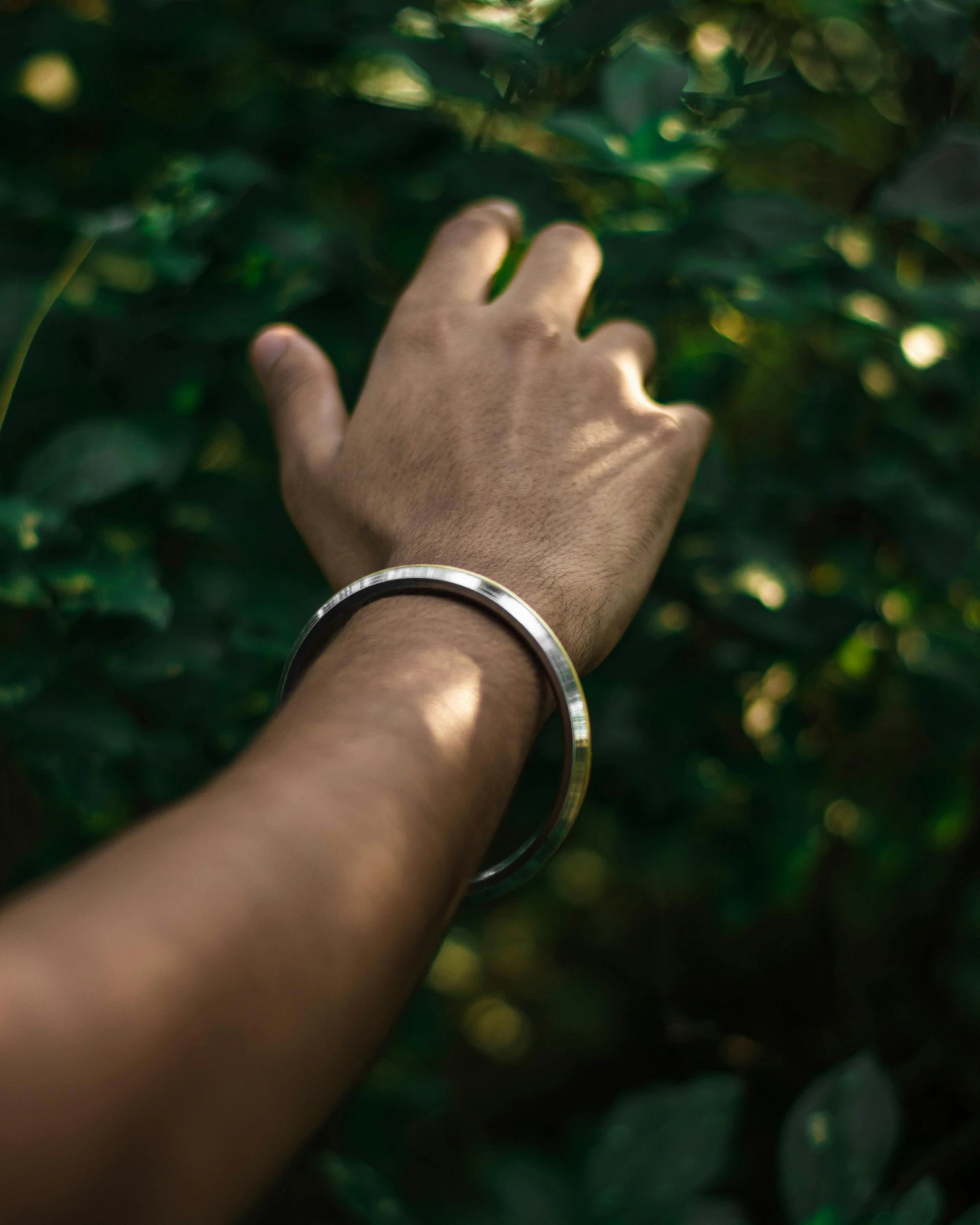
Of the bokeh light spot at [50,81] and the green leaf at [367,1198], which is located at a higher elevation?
the bokeh light spot at [50,81]

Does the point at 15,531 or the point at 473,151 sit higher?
the point at 473,151

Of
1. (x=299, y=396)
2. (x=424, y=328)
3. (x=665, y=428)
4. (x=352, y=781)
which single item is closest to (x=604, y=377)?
(x=665, y=428)

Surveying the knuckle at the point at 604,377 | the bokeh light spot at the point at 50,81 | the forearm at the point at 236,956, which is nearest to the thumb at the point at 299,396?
the knuckle at the point at 604,377

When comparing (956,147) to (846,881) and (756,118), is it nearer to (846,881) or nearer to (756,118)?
(756,118)

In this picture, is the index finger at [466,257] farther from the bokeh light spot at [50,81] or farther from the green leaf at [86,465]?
the bokeh light spot at [50,81]

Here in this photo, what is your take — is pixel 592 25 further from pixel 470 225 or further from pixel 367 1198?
pixel 367 1198

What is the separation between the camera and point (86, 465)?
0.87 meters

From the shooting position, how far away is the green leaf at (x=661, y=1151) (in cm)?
69

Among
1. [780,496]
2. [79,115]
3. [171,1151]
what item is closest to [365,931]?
[171,1151]

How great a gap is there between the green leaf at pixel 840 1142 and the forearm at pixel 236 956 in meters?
0.33

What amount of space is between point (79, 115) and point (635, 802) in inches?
42.3

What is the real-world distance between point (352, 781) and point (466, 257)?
0.62m

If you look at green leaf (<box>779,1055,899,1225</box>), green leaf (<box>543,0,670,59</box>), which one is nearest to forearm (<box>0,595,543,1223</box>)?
green leaf (<box>779,1055,899,1225</box>)

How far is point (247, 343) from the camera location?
1057mm
